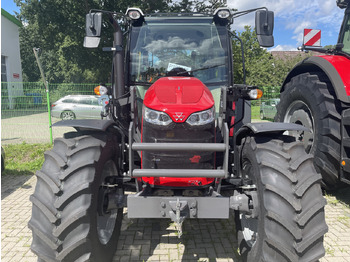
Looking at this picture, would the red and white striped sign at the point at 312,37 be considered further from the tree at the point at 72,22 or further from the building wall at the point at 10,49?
the building wall at the point at 10,49

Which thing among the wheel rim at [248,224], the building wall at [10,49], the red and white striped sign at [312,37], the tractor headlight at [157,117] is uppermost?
the building wall at [10,49]

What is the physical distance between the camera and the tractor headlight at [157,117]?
2.50m

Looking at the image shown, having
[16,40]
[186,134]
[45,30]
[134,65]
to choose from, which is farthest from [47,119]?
[16,40]

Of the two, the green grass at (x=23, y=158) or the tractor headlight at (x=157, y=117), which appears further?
the green grass at (x=23, y=158)

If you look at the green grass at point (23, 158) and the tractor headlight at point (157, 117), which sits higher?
the tractor headlight at point (157, 117)

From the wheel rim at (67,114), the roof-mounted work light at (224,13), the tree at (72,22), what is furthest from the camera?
the tree at (72,22)

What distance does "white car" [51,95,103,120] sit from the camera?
34.6 ft

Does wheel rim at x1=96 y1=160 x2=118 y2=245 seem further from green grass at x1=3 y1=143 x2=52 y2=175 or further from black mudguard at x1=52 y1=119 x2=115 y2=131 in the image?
green grass at x1=3 y1=143 x2=52 y2=175

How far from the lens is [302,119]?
461cm

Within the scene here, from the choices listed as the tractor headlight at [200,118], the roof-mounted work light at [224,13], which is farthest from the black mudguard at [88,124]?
the roof-mounted work light at [224,13]

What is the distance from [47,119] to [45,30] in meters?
15.6

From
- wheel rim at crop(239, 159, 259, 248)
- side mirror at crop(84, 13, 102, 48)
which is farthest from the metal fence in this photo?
wheel rim at crop(239, 159, 259, 248)

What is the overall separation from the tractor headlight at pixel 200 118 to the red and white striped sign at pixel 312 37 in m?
3.06

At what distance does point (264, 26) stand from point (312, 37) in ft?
6.69
